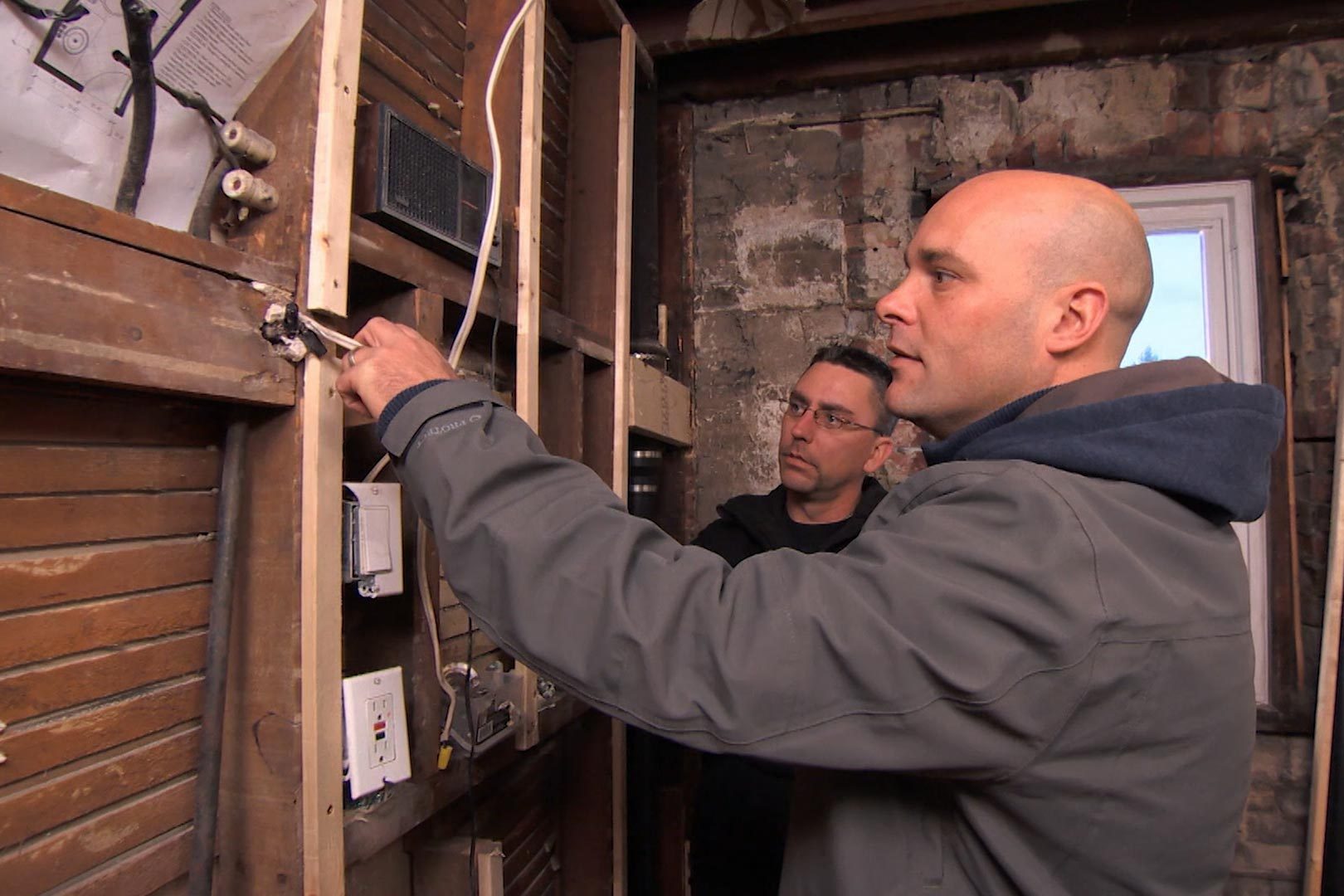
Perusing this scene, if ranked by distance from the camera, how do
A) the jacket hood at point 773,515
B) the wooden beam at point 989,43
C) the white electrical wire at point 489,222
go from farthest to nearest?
the wooden beam at point 989,43 → the jacket hood at point 773,515 → the white electrical wire at point 489,222

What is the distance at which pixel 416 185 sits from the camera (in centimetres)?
105

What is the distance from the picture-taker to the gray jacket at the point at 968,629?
0.62 meters

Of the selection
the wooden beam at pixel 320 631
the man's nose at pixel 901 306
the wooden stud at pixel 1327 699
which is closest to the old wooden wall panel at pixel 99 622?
the wooden beam at pixel 320 631

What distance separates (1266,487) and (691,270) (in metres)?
1.75

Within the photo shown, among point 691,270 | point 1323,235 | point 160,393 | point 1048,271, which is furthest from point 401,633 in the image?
point 1323,235

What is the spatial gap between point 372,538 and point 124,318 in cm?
37

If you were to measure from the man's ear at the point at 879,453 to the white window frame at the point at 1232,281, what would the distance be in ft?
2.74

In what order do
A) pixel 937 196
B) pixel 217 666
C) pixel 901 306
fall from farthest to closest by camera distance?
pixel 937 196 → pixel 901 306 → pixel 217 666

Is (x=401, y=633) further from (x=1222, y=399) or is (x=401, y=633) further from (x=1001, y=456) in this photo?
(x=1222, y=399)

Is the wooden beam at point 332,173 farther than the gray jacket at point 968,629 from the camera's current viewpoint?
Yes

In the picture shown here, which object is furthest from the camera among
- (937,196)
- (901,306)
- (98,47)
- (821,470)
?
(937,196)

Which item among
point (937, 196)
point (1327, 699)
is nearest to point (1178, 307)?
point (937, 196)

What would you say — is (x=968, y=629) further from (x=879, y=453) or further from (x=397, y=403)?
(x=879, y=453)

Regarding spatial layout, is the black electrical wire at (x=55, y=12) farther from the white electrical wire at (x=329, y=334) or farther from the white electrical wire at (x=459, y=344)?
the white electrical wire at (x=459, y=344)
